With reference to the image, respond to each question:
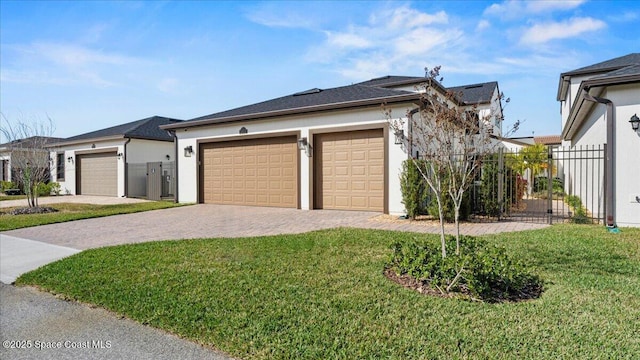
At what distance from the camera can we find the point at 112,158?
19.7 meters

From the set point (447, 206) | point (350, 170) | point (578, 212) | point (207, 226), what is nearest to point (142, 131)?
point (207, 226)

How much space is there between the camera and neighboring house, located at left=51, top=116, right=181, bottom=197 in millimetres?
18980

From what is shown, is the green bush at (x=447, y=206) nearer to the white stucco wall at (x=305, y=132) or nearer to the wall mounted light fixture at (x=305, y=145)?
the white stucco wall at (x=305, y=132)

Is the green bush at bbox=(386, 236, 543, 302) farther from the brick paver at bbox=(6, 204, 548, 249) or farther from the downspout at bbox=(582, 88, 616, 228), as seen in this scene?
the downspout at bbox=(582, 88, 616, 228)

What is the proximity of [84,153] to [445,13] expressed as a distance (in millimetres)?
20859

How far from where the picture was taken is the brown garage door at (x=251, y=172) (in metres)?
12.4

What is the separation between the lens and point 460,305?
347cm

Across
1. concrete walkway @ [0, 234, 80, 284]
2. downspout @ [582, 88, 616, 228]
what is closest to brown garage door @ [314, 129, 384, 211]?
downspout @ [582, 88, 616, 228]

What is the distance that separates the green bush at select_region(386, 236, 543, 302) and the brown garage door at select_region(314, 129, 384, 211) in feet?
20.6

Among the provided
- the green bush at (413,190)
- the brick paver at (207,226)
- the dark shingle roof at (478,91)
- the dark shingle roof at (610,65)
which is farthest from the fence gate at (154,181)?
the dark shingle roof at (610,65)

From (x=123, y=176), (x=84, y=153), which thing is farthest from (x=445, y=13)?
(x=84, y=153)

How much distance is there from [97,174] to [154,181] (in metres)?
5.49

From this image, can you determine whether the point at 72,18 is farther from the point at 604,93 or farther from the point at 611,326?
the point at 604,93

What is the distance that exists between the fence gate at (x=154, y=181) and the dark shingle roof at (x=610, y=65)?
2004 cm
